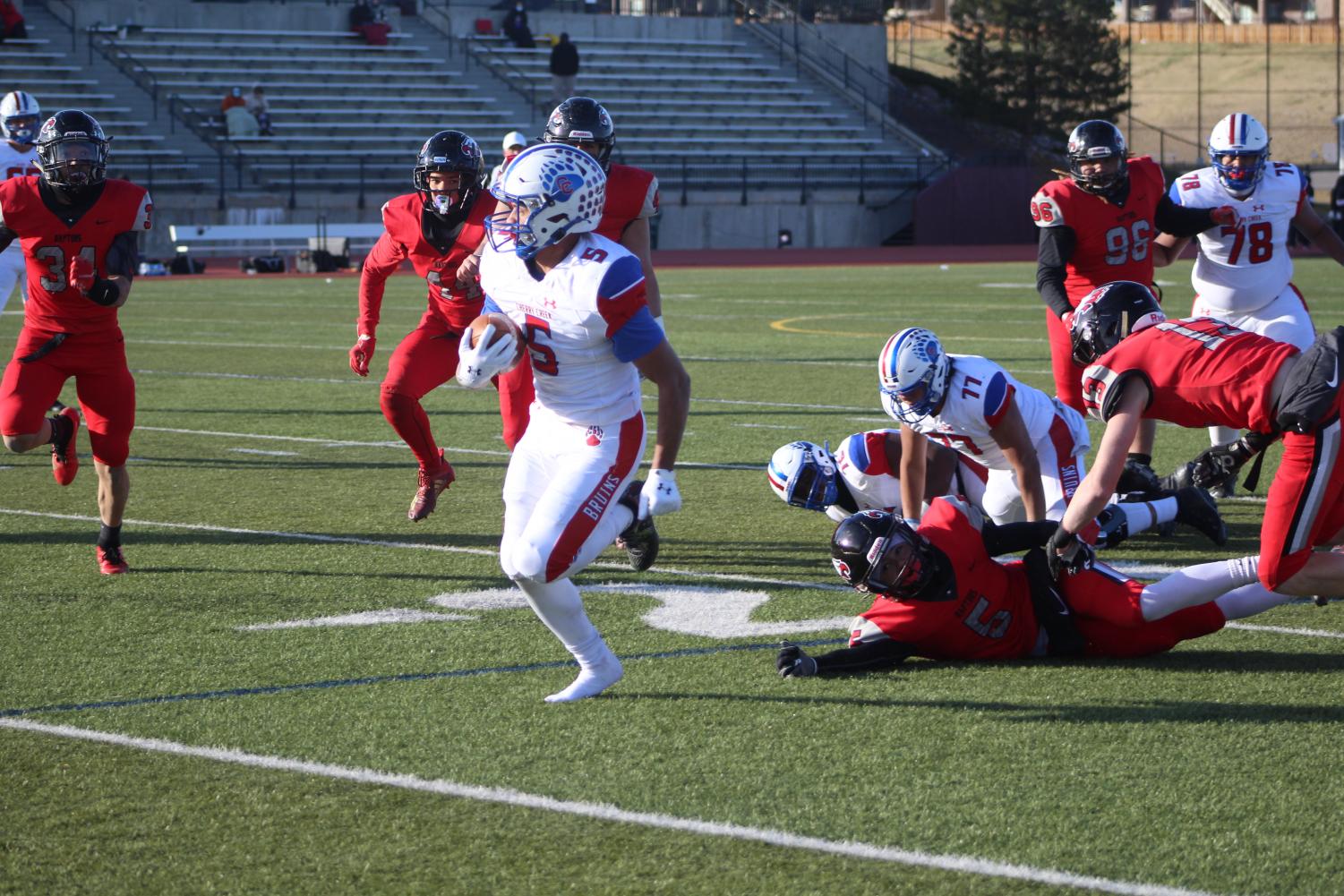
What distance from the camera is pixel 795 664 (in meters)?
5.30

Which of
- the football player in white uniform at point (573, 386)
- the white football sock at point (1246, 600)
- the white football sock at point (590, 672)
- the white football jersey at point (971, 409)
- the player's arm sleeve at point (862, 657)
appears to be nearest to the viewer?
the football player in white uniform at point (573, 386)

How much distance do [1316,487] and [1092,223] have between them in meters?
3.62

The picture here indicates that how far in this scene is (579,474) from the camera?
5062 millimetres

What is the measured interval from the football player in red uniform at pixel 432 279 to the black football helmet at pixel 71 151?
47.9 inches

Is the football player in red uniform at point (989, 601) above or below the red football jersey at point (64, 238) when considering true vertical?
below

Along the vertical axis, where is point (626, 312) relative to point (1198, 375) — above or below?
above

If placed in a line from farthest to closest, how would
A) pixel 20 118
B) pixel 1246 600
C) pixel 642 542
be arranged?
pixel 20 118 → pixel 642 542 → pixel 1246 600

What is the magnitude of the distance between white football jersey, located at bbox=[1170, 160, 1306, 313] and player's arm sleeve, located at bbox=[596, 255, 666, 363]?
448 centimetres

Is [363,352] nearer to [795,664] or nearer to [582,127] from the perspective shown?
[582,127]

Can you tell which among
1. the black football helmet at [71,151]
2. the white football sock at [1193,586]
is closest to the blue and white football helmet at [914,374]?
the white football sock at [1193,586]

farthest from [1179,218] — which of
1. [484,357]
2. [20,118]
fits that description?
[20,118]

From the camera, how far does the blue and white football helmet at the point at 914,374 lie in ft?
20.6

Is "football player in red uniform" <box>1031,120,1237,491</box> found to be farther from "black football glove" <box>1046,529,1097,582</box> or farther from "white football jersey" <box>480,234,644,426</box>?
"white football jersey" <box>480,234,644,426</box>

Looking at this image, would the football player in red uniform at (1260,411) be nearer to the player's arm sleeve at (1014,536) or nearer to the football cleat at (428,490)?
the player's arm sleeve at (1014,536)
